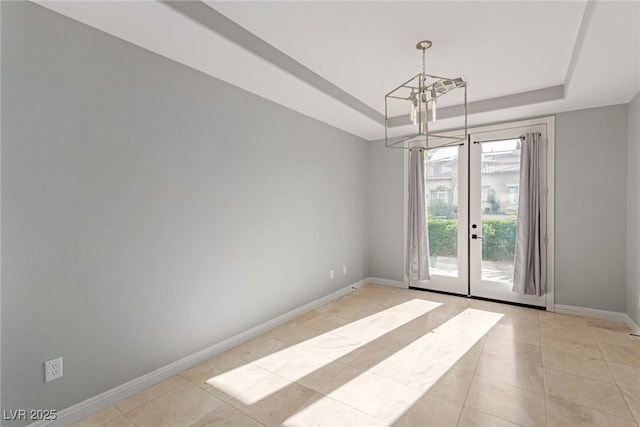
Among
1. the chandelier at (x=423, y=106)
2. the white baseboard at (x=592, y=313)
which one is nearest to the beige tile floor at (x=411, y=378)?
the white baseboard at (x=592, y=313)

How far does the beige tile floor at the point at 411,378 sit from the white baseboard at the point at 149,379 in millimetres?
56

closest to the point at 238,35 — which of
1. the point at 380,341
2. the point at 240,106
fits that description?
the point at 240,106

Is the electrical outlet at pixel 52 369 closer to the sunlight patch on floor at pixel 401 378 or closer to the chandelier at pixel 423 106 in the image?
the sunlight patch on floor at pixel 401 378

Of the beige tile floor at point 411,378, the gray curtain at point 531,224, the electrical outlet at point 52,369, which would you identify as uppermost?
the gray curtain at point 531,224

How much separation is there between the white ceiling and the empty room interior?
2 centimetres

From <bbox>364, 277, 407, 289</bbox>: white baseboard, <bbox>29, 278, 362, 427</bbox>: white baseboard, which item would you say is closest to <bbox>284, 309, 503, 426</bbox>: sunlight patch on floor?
<bbox>29, 278, 362, 427</bbox>: white baseboard

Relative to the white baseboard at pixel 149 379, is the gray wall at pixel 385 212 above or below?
above

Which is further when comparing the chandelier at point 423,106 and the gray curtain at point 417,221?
the gray curtain at point 417,221

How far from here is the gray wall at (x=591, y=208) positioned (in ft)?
11.6

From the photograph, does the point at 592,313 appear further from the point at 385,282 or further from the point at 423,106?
the point at 423,106

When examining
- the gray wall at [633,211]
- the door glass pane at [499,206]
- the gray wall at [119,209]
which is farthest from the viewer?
the door glass pane at [499,206]

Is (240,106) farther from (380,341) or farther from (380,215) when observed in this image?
(380,215)

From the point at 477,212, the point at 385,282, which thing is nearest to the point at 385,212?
the point at 385,282

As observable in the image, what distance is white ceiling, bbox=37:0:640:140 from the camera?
1999mm
